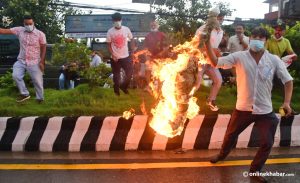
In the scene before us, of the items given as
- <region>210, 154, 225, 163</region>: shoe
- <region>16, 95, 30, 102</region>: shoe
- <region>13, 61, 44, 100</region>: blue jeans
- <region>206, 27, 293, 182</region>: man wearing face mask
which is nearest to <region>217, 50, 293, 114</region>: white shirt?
<region>206, 27, 293, 182</region>: man wearing face mask

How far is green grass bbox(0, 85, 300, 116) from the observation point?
728 cm

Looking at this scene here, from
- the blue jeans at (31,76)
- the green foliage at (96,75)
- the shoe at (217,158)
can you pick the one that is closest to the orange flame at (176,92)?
the shoe at (217,158)

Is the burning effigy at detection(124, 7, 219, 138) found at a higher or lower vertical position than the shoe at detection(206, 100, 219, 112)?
higher

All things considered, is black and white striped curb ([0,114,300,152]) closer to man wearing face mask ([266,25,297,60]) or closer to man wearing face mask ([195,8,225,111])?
man wearing face mask ([195,8,225,111])

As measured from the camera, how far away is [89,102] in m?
7.81

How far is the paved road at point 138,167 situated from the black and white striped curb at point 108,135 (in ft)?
0.70

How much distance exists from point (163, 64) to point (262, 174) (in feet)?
7.71

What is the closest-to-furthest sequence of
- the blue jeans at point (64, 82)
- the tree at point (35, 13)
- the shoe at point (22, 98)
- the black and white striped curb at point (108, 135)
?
the black and white striped curb at point (108, 135) → the shoe at point (22, 98) → the blue jeans at point (64, 82) → the tree at point (35, 13)

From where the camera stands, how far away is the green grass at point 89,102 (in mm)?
7277

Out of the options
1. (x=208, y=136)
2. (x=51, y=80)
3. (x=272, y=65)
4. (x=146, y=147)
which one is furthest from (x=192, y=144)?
(x=51, y=80)

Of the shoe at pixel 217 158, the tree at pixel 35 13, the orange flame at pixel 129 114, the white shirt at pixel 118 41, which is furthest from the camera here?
the tree at pixel 35 13

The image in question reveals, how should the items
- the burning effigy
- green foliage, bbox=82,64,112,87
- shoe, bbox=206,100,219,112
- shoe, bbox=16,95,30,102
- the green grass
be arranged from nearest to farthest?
1. the burning effigy
2. the green grass
3. shoe, bbox=206,100,219,112
4. shoe, bbox=16,95,30,102
5. green foliage, bbox=82,64,112,87

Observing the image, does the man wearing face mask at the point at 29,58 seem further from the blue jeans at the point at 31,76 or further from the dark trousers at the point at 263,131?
the dark trousers at the point at 263,131

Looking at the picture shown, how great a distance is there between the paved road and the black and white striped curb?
21 centimetres
